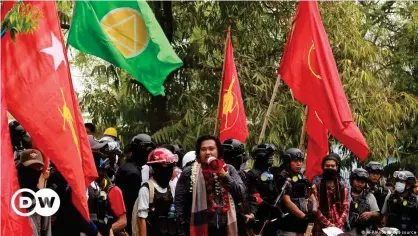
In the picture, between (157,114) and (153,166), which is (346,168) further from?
(153,166)

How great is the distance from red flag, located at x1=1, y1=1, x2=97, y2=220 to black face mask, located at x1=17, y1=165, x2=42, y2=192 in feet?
0.74

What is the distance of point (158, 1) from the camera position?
871 inches

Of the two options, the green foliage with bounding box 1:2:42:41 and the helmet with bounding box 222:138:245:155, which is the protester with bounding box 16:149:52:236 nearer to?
the green foliage with bounding box 1:2:42:41

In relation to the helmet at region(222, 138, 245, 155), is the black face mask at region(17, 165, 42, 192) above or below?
above

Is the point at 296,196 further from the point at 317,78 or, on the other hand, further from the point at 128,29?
the point at 128,29

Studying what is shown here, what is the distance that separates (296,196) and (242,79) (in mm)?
8970

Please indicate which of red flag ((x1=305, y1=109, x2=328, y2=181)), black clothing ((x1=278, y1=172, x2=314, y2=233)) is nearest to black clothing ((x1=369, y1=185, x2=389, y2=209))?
red flag ((x1=305, y1=109, x2=328, y2=181))

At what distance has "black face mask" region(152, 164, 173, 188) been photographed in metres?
11.0

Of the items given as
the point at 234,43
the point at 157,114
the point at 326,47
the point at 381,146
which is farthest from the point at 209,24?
the point at 326,47

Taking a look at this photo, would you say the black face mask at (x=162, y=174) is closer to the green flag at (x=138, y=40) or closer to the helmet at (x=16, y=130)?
the helmet at (x=16, y=130)

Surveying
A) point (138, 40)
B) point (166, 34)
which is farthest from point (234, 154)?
point (166, 34)

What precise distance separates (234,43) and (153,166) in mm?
11320

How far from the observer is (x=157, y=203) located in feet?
36.3

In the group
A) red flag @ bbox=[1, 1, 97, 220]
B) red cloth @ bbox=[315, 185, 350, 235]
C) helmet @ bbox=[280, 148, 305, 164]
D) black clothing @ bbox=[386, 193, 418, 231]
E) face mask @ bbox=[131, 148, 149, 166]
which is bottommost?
black clothing @ bbox=[386, 193, 418, 231]
